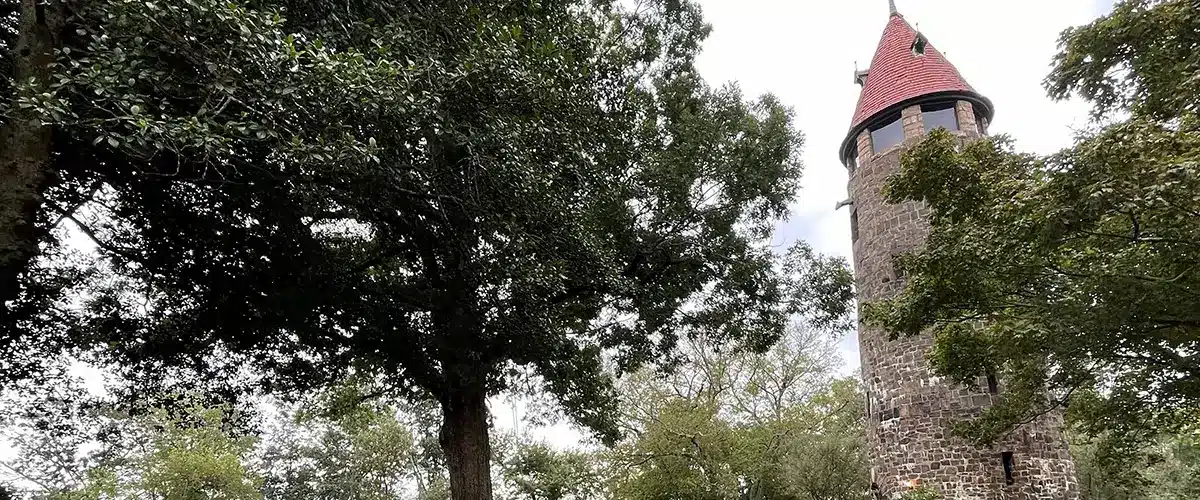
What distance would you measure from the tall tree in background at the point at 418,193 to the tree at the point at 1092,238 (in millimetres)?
1979

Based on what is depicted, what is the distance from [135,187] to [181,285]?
1207mm

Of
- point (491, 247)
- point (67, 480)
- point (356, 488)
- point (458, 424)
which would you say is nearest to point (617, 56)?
point (491, 247)

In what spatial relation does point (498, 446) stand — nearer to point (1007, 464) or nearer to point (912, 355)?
point (912, 355)

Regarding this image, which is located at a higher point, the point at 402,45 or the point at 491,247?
the point at 402,45

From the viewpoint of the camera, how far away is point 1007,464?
11219 millimetres

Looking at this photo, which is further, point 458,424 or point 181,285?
point 458,424

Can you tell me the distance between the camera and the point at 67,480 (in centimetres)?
2652

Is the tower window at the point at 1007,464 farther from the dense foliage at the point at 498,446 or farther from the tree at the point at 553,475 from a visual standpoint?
the tree at the point at 553,475

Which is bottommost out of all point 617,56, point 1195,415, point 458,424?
point 1195,415

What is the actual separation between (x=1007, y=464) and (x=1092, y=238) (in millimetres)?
7268

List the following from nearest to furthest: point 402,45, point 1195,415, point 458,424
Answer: point 402,45 → point 458,424 → point 1195,415

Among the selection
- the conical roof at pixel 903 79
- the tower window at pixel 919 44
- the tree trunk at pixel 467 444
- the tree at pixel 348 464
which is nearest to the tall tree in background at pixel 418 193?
the tree trunk at pixel 467 444

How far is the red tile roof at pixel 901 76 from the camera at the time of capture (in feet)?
44.6

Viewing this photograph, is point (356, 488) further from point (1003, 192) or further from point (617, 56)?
point (1003, 192)
